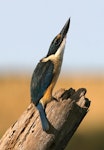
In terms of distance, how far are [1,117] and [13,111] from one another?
1836 mm

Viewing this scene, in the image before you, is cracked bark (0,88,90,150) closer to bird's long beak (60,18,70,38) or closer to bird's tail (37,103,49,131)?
bird's tail (37,103,49,131)

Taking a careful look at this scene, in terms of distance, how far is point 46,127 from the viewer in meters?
3.58

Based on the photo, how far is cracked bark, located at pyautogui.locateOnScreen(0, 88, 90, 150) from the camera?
3625 millimetres

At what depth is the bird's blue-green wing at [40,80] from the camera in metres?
3.86

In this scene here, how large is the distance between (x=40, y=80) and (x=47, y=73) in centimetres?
11

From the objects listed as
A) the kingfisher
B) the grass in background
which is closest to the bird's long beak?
the kingfisher

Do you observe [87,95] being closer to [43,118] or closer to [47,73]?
[47,73]

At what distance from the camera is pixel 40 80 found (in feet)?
12.7

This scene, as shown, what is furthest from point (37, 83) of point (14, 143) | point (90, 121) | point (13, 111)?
point (13, 111)

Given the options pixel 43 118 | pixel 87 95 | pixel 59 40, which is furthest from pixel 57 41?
pixel 87 95

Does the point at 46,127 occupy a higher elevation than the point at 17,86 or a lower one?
lower

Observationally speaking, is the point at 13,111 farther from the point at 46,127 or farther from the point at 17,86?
the point at 46,127

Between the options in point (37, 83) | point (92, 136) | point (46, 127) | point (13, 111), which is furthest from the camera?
point (13, 111)

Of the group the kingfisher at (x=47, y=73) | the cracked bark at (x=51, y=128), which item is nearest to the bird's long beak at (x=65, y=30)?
the kingfisher at (x=47, y=73)
